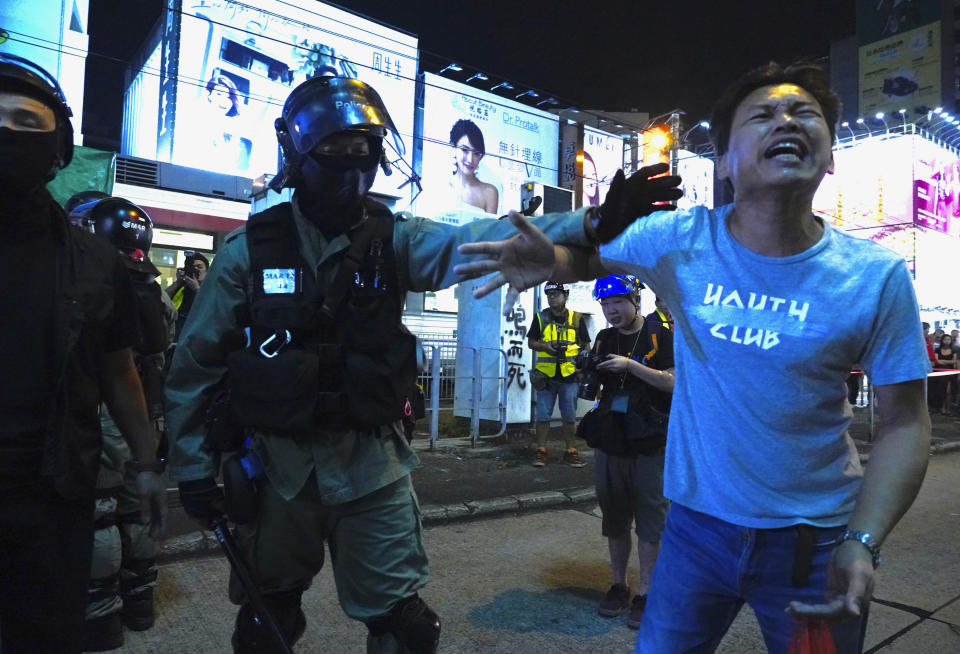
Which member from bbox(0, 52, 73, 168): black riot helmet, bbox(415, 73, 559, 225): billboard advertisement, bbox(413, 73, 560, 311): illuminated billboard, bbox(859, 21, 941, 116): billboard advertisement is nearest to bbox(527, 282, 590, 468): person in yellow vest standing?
bbox(0, 52, 73, 168): black riot helmet

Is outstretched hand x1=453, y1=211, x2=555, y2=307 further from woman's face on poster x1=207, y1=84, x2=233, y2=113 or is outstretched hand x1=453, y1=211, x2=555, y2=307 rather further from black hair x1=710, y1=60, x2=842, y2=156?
woman's face on poster x1=207, y1=84, x2=233, y2=113

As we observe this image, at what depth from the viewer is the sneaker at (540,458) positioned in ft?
24.9

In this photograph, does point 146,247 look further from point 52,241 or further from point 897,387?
point 897,387

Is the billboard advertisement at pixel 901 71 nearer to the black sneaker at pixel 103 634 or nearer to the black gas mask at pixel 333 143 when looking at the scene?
the black gas mask at pixel 333 143

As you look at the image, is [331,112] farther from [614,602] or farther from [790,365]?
[614,602]

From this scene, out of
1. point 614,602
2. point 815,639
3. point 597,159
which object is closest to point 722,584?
point 815,639

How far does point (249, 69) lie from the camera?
19.0 meters

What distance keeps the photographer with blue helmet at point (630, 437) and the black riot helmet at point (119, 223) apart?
8.86 ft

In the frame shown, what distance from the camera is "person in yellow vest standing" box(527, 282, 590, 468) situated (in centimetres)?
787

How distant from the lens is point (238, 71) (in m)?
18.7

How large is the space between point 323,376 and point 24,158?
105cm

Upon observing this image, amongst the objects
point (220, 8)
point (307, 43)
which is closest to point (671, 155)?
point (307, 43)

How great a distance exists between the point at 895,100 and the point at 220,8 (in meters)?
43.1

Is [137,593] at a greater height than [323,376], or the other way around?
[323,376]
